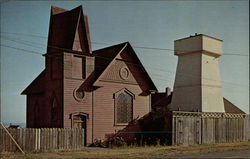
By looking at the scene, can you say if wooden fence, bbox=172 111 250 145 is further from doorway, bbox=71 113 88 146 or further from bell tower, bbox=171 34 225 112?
doorway, bbox=71 113 88 146

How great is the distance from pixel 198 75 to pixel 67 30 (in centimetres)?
1890

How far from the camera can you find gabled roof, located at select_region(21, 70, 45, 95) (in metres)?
33.6

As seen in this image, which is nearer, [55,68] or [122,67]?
[55,68]

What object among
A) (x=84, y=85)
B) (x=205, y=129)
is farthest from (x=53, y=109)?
(x=205, y=129)

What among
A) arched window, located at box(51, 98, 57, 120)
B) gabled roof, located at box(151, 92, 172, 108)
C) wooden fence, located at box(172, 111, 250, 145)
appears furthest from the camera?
gabled roof, located at box(151, 92, 172, 108)

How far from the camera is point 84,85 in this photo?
30.0 m

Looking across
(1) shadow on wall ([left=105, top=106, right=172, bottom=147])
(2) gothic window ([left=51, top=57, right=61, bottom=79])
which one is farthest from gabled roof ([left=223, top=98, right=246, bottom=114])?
(2) gothic window ([left=51, top=57, right=61, bottom=79])

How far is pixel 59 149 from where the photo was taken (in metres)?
24.6

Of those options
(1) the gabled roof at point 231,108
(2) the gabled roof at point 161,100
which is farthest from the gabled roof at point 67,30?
(1) the gabled roof at point 231,108

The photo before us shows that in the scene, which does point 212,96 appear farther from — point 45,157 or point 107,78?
point 45,157

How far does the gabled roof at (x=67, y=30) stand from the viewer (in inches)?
1198

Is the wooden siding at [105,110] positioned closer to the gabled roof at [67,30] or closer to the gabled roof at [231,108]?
the gabled roof at [67,30]

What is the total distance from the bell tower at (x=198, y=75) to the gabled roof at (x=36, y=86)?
1820 centimetres

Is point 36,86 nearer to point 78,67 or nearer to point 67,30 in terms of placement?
point 78,67
